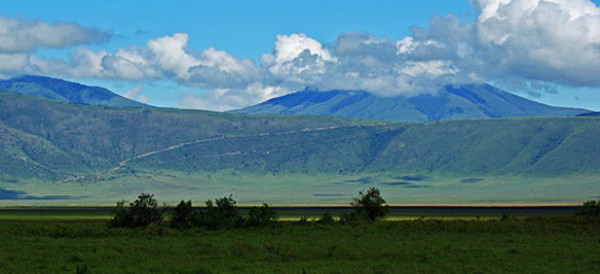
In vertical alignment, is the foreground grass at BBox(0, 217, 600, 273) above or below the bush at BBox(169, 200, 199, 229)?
below

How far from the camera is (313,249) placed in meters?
55.8

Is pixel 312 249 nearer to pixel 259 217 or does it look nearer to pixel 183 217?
pixel 259 217

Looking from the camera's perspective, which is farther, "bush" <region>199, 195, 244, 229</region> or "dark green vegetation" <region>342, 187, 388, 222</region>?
"dark green vegetation" <region>342, 187, 388, 222</region>

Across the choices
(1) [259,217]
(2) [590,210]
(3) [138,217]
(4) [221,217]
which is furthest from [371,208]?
(3) [138,217]

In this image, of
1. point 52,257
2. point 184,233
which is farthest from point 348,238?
point 52,257

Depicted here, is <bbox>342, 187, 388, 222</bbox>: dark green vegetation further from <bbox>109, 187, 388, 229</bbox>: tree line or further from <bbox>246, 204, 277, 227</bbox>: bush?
<bbox>246, 204, 277, 227</bbox>: bush

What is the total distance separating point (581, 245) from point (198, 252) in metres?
24.7

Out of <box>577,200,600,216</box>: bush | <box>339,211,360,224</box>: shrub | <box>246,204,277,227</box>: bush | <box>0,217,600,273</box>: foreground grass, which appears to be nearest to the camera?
<box>0,217,600,273</box>: foreground grass

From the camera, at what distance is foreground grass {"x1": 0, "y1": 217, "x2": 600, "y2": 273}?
46.5m

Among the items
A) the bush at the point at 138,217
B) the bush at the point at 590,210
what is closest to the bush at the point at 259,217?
the bush at the point at 138,217

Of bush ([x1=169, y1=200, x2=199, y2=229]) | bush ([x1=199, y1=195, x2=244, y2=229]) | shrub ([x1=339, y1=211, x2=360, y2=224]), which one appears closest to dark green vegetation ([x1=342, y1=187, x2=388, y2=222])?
shrub ([x1=339, y1=211, x2=360, y2=224])

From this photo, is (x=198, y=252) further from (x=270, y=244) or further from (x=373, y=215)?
(x=373, y=215)

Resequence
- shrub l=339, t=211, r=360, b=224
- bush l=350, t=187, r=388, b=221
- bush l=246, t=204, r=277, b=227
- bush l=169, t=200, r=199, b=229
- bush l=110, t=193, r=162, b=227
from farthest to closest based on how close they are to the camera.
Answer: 1. bush l=350, t=187, r=388, b=221
2. shrub l=339, t=211, r=360, b=224
3. bush l=246, t=204, r=277, b=227
4. bush l=110, t=193, r=162, b=227
5. bush l=169, t=200, r=199, b=229

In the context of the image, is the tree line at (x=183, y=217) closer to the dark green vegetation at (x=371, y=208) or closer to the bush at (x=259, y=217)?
the bush at (x=259, y=217)
